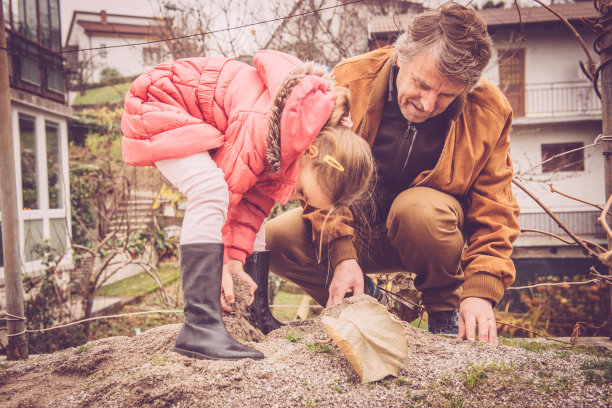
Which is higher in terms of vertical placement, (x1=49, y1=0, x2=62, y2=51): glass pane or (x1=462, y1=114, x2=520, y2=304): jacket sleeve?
(x1=49, y1=0, x2=62, y2=51): glass pane

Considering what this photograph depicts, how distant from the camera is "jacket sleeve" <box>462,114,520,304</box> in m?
1.70

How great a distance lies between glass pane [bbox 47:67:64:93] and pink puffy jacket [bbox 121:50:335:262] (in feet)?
21.3

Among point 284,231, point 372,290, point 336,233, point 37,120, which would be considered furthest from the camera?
point 37,120

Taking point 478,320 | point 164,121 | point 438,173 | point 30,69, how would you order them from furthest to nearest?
point 30,69, point 438,173, point 478,320, point 164,121

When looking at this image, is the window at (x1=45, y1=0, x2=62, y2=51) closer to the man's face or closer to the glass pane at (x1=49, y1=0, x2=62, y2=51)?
the glass pane at (x1=49, y1=0, x2=62, y2=51)

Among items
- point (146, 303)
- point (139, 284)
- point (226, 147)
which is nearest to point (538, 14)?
point (139, 284)

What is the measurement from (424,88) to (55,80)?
7.29 meters

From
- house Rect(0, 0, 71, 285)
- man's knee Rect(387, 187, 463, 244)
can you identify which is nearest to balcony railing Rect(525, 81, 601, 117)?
house Rect(0, 0, 71, 285)

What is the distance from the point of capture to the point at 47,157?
7066 mm

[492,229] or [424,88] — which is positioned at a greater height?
[424,88]

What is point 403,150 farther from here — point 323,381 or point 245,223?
point 323,381

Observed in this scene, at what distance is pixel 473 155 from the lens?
1.88m

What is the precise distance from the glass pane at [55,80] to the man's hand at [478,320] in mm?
7412

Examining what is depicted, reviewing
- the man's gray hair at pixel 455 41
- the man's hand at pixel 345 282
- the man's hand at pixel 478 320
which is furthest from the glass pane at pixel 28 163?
the man's hand at pixel 478 320
